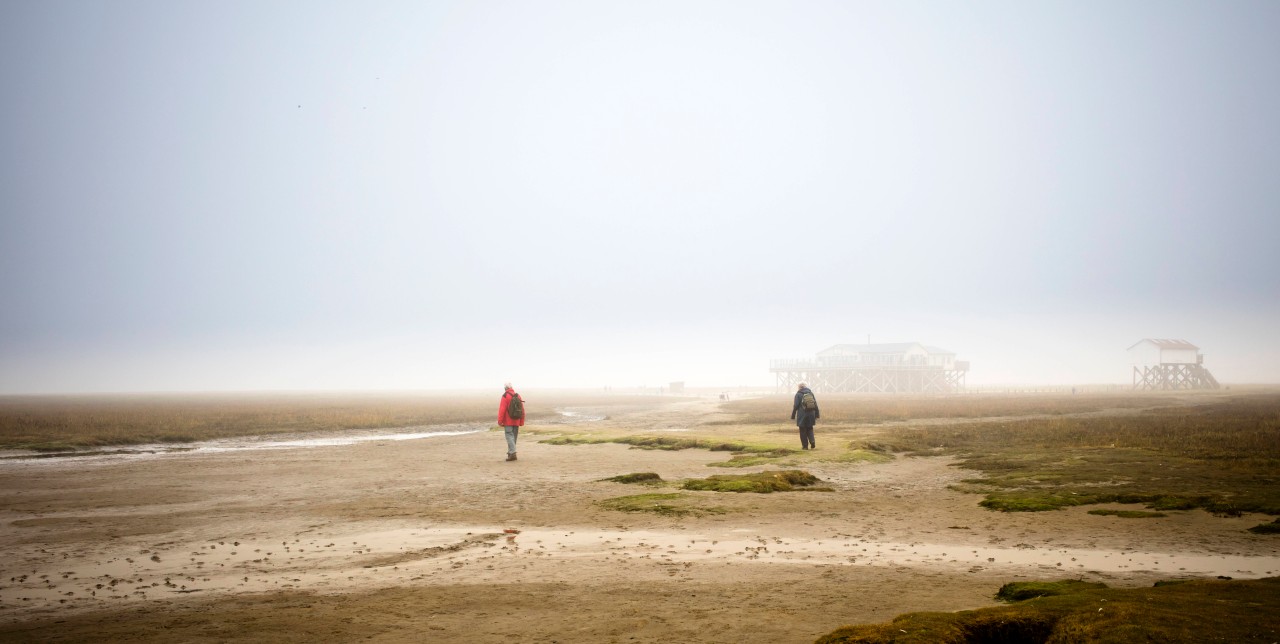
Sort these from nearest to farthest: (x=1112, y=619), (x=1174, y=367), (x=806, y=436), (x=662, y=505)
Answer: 1. (x=1112, y=619)
2. (x=662, y=505)
3. (x=806, y=436)
4. (x=1174, y=367)

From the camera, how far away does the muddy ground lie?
8.16 m

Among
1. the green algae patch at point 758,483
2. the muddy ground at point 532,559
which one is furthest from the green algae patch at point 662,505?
the green algae patch at point 758,483

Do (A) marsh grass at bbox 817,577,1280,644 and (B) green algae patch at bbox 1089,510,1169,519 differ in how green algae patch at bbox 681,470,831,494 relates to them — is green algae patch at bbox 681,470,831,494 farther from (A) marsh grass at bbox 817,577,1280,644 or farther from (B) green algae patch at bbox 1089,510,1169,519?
(A) marsh grass at bbox 817,577,1280,644

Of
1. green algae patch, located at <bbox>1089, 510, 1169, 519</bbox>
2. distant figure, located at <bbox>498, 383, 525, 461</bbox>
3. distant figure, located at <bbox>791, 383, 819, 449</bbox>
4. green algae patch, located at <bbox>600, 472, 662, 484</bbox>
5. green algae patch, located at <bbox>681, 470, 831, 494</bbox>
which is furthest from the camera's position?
distant figure, located at <bbox>791, 383, 819, 449</bbox>

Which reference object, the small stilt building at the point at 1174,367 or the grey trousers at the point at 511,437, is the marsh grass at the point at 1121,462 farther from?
the small stilt building at the point at 1174,367

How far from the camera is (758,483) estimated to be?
59.3ft

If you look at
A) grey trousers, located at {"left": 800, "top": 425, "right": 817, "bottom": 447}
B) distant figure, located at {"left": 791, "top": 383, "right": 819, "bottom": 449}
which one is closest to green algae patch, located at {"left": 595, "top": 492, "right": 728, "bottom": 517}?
distant figure, located at {"left": 791, "top": 383, "right": 819, "bottom": 449}

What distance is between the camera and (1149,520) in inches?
524

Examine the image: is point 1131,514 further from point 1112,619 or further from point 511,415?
point 511,415

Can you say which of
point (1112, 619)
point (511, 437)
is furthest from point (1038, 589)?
point (511, 437)

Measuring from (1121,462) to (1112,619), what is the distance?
18472mm

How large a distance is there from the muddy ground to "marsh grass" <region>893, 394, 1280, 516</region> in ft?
4.11

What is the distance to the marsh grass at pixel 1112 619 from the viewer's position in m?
5.78

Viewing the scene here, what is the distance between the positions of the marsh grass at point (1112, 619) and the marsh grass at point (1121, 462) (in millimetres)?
8193
